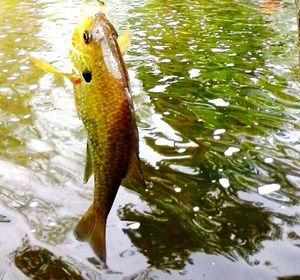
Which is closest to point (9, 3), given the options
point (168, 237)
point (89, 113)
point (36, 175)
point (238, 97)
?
point (238, 97)

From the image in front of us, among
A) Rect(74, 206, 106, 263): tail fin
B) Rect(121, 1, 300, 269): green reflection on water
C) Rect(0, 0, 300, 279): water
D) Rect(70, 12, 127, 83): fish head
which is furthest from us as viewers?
Rect(121, 1, 300, 269): green reflection on water

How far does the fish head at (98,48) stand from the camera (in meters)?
2.41

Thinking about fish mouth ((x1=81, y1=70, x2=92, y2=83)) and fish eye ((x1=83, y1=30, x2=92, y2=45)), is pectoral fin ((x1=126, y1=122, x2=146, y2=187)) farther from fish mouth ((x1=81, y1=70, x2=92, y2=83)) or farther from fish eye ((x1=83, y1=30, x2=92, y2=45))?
fish eye ((x1=83, y1=30, x2=92, y2=45))

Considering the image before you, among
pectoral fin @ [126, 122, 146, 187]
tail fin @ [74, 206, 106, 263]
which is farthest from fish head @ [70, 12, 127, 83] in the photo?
tail fin @ [74, 206, 106, 263]

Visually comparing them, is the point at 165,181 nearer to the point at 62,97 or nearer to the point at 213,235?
the point at 213,235

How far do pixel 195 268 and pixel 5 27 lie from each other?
42.0 ft

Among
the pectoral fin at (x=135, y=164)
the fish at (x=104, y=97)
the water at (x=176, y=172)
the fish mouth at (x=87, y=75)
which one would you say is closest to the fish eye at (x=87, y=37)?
the fish at (x=104, y=97)

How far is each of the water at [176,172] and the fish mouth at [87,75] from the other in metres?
1.96

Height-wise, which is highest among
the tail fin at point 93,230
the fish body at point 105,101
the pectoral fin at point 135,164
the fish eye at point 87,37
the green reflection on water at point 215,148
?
the fish eye at point 87,37

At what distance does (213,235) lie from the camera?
4418 mm

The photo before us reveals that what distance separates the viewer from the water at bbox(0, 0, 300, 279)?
4148 millimetres

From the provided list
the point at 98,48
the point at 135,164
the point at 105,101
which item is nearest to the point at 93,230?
the point at 135,164

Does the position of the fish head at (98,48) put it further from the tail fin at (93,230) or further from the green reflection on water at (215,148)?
the green reflection on water at (215,148)

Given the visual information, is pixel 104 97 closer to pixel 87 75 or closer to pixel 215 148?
pixel 87 75
